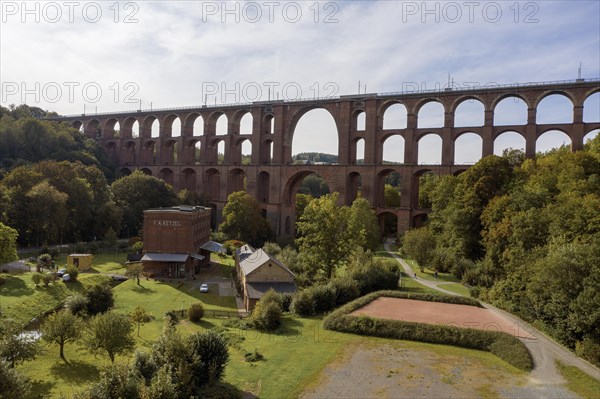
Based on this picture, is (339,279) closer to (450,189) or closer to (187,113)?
(450,189)

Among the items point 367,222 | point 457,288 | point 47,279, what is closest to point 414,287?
point 457,288

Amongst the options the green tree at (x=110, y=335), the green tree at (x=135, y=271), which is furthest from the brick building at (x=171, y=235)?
the green tree at (x=110, y=335)

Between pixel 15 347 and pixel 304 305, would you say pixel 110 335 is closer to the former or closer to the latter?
pixel 15 347

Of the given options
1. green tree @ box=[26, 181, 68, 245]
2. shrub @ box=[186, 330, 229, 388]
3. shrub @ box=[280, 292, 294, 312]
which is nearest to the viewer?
shrub @ box=[186, 330, 229, 388]

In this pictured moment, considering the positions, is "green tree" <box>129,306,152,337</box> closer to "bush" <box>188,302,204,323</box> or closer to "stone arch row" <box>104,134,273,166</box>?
"bush" <box>188,302,204,323</box>

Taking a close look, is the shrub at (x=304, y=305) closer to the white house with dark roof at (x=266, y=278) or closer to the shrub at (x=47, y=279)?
the white house with dark roof at (x=266, y=278)

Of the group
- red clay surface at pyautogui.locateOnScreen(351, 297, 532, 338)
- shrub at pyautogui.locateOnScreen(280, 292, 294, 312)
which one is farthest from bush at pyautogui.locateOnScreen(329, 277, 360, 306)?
shrub at pyautogui.locateOnScreen(280, 292, 294, 312)
